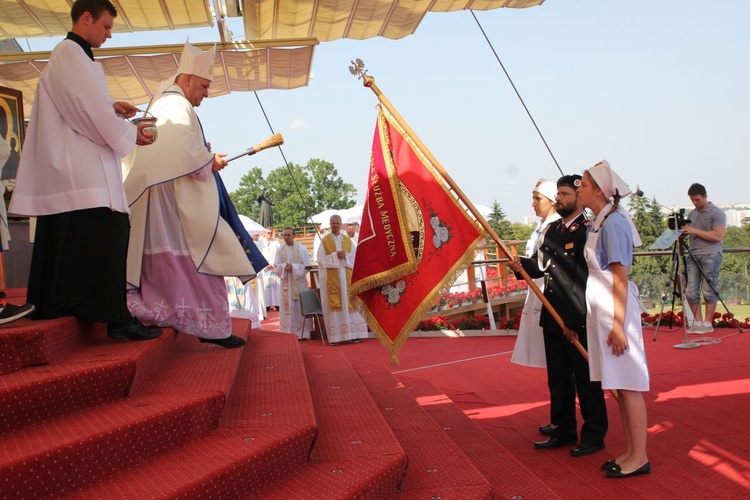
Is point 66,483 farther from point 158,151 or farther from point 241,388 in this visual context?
point 158,151

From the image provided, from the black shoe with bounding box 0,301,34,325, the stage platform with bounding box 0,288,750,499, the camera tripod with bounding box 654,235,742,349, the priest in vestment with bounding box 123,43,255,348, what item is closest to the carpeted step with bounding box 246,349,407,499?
the stage platform with bounding box 0,288,750,499

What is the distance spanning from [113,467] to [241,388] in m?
1.50

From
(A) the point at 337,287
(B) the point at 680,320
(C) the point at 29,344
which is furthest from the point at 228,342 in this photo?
(B) the point at 680,320

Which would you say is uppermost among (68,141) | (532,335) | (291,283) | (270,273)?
(270,273)

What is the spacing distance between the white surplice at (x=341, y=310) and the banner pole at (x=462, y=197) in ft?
22.6

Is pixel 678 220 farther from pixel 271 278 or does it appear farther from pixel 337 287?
pixel 271 278

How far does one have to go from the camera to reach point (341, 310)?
12016mm

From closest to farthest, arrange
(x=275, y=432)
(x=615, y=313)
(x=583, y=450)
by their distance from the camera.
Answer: (x=275, y=432), (x=615, y=313), (x=583, y=450)

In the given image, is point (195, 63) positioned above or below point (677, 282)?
above

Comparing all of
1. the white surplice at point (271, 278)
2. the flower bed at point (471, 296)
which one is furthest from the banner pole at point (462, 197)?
the white surplice at point (271, 278)

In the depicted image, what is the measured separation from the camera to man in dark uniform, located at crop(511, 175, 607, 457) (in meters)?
4.73

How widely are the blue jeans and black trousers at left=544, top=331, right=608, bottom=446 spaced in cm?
514

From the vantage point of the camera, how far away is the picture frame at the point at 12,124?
784 cm

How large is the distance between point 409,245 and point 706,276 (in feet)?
19.0
